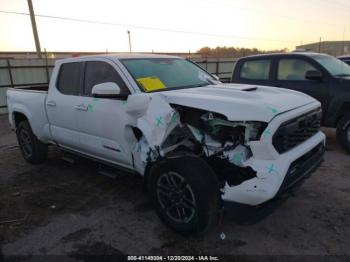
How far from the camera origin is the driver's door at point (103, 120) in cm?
350

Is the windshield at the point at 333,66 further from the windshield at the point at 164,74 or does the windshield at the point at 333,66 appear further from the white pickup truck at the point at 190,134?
the white pickup truck at the point at 190,134

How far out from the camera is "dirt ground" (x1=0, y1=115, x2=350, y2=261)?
289 centimetres

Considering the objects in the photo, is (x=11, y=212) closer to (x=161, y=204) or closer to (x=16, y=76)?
(x=161, y=204)

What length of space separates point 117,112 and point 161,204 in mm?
1151

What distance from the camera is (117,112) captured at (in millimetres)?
3475

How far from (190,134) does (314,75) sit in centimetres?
386

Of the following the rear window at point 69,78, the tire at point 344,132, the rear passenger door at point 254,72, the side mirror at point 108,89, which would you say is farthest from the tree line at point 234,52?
the side mirror at point 108,89

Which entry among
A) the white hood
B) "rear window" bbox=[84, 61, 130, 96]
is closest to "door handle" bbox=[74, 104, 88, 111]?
"rear window" bbox=[84, 61, 130, 96]

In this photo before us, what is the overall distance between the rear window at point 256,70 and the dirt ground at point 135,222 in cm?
259

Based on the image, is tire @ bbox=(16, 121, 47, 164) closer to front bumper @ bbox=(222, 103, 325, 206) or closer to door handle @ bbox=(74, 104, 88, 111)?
door handle @ bbox=(74, 104, 88, 111)

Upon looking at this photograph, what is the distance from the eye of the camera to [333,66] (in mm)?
6090

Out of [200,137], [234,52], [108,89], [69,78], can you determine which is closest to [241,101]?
[200,137]

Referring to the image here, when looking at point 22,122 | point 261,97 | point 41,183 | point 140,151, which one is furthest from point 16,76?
point 261,97

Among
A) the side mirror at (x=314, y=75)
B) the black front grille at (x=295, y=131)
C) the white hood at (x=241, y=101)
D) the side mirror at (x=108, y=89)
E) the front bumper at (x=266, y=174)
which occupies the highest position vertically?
the side mirror at (x=108, y=89)
